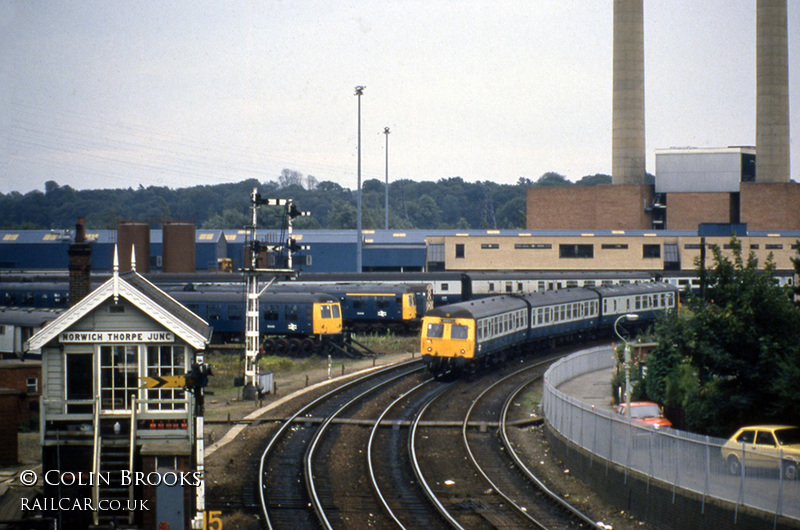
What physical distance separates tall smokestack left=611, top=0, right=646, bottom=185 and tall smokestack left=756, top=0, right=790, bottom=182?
1088 centimetres

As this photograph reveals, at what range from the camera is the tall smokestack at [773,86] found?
269 feet

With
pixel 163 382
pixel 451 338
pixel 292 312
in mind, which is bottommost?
pixel 451 338

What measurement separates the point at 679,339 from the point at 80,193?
13118 centimetres

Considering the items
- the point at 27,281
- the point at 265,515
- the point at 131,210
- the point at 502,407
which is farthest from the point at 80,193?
the point at 265,515

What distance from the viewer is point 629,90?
85688mm

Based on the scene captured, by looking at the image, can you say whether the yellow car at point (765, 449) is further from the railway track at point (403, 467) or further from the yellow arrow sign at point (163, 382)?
the yellow arrow sign at point (163, 382)

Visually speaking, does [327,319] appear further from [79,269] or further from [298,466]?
[79,269]

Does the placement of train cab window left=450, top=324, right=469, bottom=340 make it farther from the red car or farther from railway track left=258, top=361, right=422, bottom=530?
the red car

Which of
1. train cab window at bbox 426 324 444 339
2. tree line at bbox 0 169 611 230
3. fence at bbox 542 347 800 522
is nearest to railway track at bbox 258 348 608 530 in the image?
fence at bbox 542 347 800 522

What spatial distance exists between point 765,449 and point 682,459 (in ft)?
5.62

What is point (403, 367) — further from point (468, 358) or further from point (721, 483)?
point (721, 483)

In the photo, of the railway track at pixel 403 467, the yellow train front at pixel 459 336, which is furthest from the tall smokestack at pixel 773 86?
the railway track at pixel 403 467

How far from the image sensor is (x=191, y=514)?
1750 centimetres

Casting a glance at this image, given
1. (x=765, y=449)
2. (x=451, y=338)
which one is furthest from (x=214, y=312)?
(x=765, y=449)
